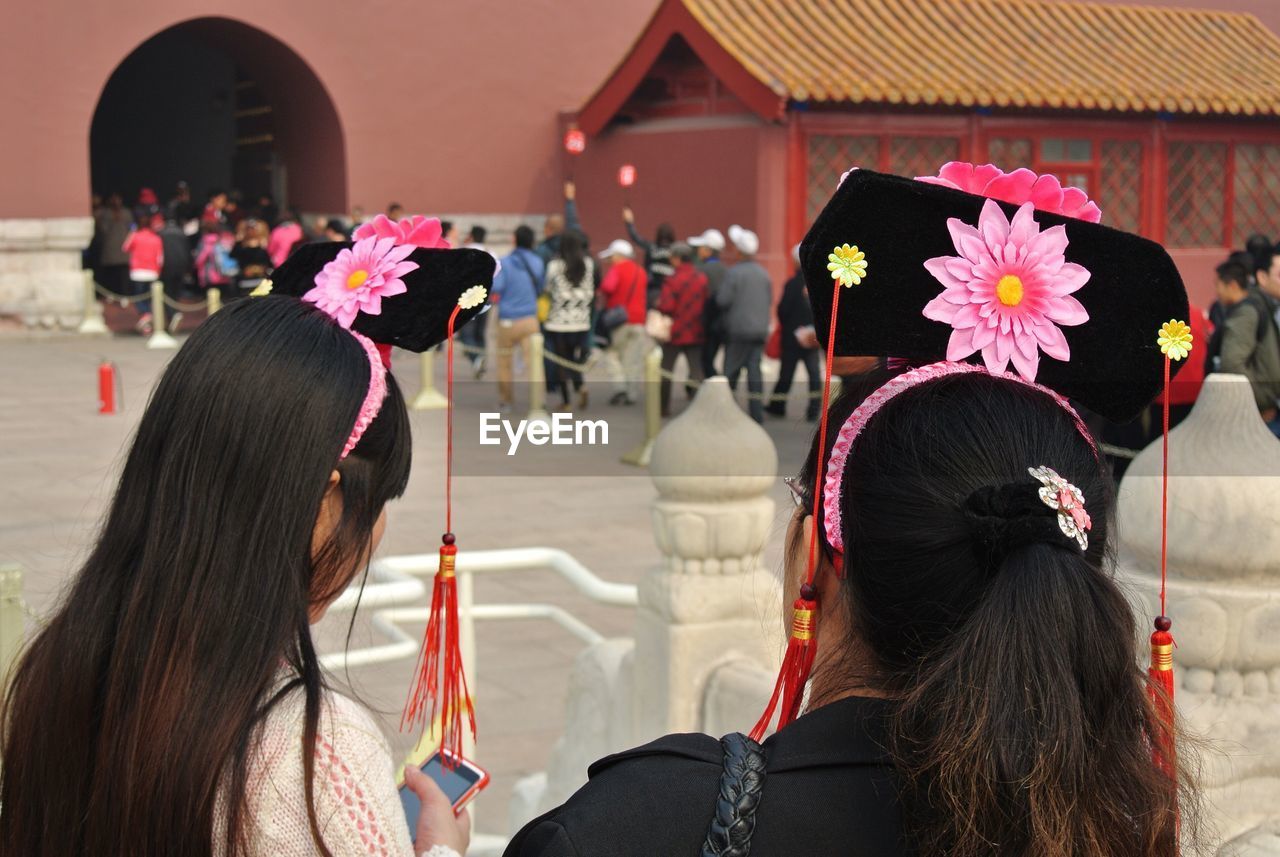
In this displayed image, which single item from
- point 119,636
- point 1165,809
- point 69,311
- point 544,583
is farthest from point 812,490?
point 69,311

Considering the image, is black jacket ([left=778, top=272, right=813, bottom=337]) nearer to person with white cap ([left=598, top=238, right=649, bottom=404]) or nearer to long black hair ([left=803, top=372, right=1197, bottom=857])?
person with white cap ([left=598, top=238, right=649, bottom=404])

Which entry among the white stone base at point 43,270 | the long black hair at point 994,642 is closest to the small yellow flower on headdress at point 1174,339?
the long black hair at point 994,642

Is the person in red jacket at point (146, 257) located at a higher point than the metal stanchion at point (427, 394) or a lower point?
higher

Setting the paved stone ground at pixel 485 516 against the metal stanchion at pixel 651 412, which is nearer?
the paved stone ground at pixel 485 516

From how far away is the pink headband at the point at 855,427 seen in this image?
1.29 m

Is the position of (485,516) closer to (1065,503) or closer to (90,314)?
(1065,503)

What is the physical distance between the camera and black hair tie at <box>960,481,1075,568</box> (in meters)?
1.16

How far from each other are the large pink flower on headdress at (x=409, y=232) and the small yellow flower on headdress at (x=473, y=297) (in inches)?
3.3

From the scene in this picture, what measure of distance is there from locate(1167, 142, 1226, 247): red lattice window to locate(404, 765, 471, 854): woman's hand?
16.0m

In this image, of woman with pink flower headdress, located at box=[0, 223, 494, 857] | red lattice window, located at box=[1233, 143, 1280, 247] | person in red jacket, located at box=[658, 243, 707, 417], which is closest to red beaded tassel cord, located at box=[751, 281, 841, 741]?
woman with pink flower headdress, located at box=[0, 223, 494, 857]

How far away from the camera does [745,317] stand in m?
10.7

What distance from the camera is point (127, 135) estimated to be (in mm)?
24922

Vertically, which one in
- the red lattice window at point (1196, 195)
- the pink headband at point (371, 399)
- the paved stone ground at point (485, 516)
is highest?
the red lattice window at point (1196, 195)

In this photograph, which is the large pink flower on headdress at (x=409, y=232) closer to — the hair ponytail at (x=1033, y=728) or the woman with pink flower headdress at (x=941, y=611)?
the woman with pink flower headdress at (x=941, y=611)
